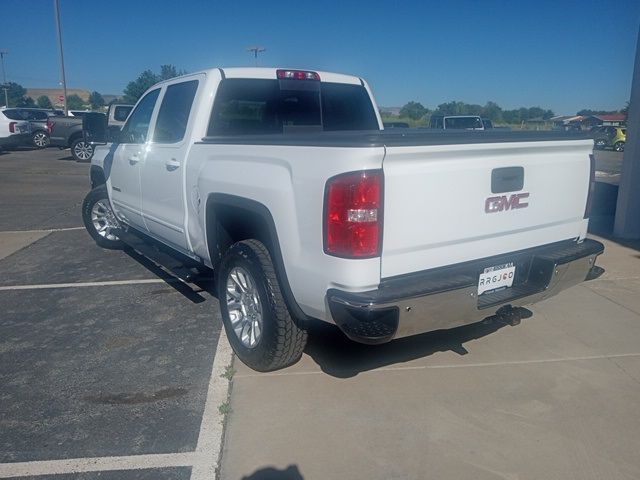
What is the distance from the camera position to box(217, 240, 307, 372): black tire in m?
3.45

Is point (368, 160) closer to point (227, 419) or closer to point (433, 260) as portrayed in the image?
point (433, 260)

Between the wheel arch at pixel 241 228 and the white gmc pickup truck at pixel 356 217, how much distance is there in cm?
1

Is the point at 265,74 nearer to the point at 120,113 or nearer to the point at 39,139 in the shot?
the point at 120,113

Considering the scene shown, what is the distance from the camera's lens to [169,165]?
4.65m

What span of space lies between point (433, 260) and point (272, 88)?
8.40 ft

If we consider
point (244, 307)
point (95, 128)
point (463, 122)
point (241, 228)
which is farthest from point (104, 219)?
point (463, 122)

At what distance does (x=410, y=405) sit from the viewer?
3438 millimetres

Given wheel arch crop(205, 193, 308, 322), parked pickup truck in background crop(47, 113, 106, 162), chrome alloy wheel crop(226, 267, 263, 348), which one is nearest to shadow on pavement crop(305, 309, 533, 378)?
chrome alloy wheel crop(226, 267, 263, 348)

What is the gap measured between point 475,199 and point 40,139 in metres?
26.0

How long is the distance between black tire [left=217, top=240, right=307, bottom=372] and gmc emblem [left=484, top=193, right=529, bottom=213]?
1.39 metres

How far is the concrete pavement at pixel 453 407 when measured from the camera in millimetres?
2881

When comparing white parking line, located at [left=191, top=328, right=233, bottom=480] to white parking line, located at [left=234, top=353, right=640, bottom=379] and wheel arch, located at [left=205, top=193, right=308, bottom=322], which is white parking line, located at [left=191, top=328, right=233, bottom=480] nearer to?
white parking line, located at [left=234, top=353, right=640, bottom=379]

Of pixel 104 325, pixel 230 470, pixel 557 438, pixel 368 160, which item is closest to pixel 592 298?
pixel 557 438

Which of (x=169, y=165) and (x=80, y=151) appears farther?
(x=80, y=151)
